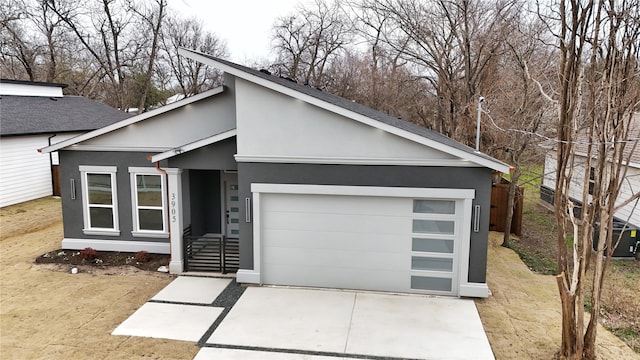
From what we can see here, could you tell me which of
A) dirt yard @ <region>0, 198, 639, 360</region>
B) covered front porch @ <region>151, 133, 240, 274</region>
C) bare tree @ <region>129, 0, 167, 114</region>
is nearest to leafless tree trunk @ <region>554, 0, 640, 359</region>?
dirt yard @ <region>0, 198, 639, 360</region>

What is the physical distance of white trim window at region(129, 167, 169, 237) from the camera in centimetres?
1165

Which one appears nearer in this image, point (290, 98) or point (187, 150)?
point (290, 98)

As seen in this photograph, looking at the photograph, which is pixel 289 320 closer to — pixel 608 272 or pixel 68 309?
pixel 68 309

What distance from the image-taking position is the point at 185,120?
37.8ft

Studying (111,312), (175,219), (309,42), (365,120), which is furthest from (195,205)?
(309,42)

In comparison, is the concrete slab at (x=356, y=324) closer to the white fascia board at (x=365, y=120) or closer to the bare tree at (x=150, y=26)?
the white fascia board at (x=365, y=120)

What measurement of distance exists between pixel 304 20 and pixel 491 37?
68.7 feet

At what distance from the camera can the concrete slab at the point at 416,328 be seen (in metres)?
7.07

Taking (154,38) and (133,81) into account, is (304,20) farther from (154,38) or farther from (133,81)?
(133,81)

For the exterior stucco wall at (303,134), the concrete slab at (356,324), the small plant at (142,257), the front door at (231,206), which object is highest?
the exterior stucco wall at (303,134)

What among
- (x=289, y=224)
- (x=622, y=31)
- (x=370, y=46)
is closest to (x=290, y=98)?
(x=289, y=224)

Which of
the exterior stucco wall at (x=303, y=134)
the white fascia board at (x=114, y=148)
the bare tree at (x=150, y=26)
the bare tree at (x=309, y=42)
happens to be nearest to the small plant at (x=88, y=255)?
the white fascia board at (x=114, y=148)

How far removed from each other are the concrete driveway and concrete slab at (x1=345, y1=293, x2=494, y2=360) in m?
0.01

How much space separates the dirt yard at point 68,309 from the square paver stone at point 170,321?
0.20 metres
